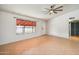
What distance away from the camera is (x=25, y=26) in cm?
254

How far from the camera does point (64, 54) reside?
2416 millimetres

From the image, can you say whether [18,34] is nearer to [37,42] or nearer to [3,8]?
[37,42]

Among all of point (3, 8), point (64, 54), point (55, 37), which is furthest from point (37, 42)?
point (3, 8)

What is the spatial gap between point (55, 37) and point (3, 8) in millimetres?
1266

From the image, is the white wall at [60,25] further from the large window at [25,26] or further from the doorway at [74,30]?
the large window at [25,26]

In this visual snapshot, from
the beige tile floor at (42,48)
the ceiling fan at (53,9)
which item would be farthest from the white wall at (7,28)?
the ceiling fan at (53,9)

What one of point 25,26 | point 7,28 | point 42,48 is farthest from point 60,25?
point 7,28

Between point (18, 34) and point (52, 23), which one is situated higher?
point (52, 23)

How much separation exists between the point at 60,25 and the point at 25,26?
2.55 ft

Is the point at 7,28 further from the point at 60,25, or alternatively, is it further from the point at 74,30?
the point at 74,30

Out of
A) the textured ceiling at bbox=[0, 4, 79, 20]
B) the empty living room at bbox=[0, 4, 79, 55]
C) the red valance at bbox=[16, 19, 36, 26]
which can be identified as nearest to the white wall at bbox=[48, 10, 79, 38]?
the empty living room at bbox=[0, 4, 79, 55]

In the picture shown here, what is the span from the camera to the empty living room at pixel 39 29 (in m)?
2.40

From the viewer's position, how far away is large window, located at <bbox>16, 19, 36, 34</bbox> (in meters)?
2.48

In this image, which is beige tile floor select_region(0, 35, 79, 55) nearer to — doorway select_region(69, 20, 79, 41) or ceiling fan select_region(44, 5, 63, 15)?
doorway select_region(69, 20, 79, 41)
